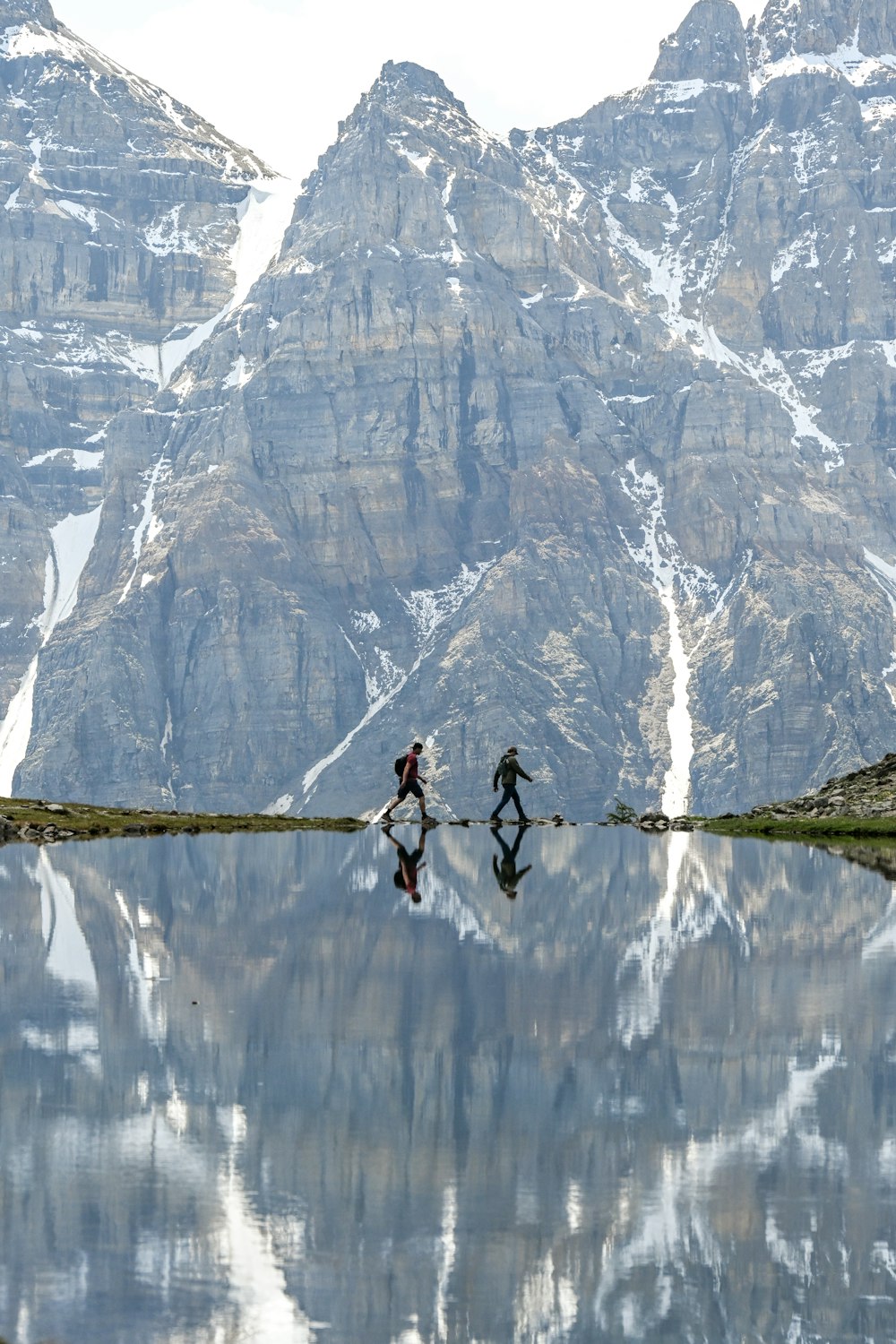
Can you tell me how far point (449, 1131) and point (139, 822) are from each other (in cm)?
4783

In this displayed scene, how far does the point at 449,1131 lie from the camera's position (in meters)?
18.4

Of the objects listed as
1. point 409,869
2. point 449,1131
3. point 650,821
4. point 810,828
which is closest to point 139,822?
point 650,821

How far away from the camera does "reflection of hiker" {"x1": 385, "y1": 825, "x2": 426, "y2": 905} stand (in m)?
39.6

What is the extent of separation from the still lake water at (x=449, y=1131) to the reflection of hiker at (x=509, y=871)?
6198 mm

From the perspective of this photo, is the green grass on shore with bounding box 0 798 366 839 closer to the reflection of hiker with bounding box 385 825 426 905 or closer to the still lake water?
the reflection of hiker with bounding box 385 825 426 905

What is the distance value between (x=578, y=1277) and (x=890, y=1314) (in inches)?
83.0

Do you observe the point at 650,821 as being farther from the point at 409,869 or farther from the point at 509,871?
the point at 509,871

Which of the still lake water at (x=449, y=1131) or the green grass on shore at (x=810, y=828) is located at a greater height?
the green grass on shore at (x=810, y=828)

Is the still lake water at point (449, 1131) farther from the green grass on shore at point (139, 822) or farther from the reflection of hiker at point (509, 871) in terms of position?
the green grass on shore at point (139, 822)

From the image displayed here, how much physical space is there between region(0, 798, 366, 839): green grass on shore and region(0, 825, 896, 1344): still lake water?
2777 centimetres

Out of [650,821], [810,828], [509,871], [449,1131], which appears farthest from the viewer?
[650,821]

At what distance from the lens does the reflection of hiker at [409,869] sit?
39569 mm

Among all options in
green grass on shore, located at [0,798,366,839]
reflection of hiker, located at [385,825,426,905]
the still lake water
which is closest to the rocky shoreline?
green grass on shore, located at [0,798,366,839]

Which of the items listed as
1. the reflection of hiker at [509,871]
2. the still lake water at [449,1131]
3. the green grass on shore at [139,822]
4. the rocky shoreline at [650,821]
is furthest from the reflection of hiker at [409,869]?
the rocky shoreline at [650,821]
